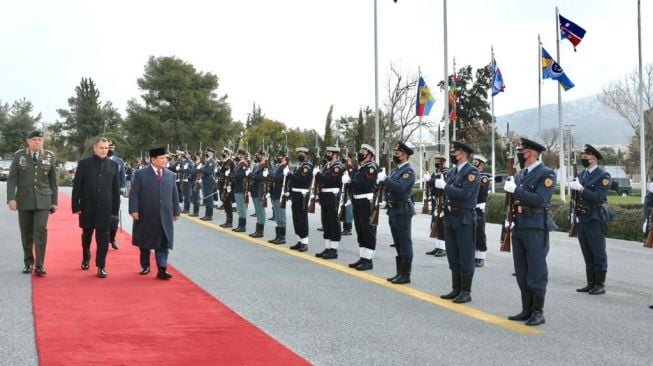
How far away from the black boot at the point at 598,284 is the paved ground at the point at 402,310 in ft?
0.56

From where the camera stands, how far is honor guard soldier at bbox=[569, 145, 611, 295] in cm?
841

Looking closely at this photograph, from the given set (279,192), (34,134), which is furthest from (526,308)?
(279,192)

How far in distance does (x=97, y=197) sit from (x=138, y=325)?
11.0ft

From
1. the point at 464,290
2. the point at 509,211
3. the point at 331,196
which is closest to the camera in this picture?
the point at 509,211

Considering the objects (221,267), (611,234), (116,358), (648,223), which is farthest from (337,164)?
(611,234)

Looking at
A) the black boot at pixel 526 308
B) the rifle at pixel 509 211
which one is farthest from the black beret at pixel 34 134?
the black boot at pixel 526 308

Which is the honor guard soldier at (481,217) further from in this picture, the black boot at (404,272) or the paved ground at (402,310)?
the black boot at (404,272)

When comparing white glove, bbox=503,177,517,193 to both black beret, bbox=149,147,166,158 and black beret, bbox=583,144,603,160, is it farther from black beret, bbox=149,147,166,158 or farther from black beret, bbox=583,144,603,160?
black beret, bbox=149,147,166,158

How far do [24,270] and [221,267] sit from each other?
264 centimetres

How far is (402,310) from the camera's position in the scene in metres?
7.12

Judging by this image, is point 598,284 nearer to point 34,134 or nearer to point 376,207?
point 376,207

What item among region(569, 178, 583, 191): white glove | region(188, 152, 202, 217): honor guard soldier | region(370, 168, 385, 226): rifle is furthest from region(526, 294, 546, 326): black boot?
Answer: region(188, 152, 202, 217): honor guard soldier

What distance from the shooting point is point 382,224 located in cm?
1819

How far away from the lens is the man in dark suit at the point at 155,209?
881cm
